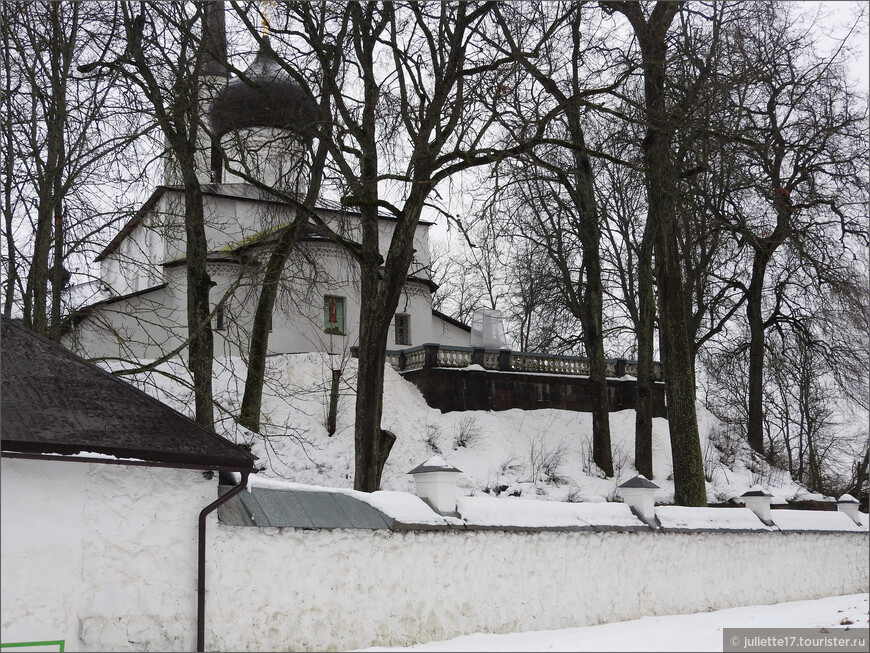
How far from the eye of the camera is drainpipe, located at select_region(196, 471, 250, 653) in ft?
28.7

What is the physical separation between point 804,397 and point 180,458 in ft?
101

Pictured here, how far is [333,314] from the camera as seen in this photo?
32.2m

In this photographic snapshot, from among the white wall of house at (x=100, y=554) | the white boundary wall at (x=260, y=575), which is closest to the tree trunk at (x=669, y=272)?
the white boundary wall at (x=260, y=575)

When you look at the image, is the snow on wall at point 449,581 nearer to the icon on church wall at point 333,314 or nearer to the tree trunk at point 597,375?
the tree trunk at point 597,375

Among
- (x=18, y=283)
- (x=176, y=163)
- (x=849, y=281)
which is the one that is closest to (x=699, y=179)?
(x=849, y=281)

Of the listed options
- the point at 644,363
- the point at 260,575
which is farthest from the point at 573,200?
the point at 260,575

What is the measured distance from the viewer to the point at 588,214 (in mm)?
22938

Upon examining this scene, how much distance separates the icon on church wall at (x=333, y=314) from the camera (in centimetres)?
3216

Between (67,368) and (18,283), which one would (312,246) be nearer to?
(18,283)

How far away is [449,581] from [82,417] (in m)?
4.47

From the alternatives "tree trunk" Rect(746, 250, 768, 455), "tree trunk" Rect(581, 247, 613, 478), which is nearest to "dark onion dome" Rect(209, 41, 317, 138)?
"tree trunk" Rect(581, 247, 613, 478)

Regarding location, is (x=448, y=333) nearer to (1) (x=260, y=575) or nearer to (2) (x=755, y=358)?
(2) (x=755, y=358)

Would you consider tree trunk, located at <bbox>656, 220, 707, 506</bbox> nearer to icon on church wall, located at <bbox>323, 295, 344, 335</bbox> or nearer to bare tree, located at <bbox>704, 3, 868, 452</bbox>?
bare tree, located at <bbox>704, 3, 868, 452</bbox>

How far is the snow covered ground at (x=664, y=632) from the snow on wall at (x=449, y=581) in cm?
27
